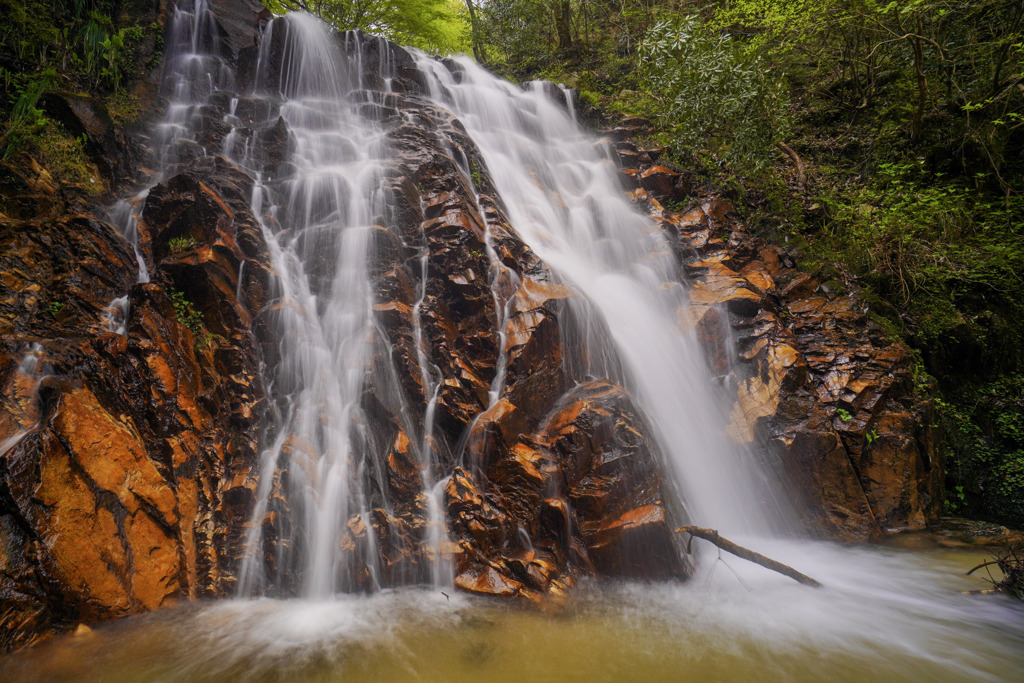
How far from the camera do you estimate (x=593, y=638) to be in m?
3.58

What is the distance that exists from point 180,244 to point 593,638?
6.45m

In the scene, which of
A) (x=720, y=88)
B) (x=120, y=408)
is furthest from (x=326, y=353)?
(x=720, y=88)

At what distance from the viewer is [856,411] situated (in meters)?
5.96

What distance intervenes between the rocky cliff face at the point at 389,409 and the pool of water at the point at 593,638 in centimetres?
34

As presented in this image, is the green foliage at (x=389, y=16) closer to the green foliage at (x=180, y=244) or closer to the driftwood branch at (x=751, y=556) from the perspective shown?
the green foliage at (x=180, y=244)

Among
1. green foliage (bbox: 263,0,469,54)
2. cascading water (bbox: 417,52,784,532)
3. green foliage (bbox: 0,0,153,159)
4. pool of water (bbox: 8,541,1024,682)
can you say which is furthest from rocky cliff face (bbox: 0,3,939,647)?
green foliage (bbox: 263,0,469,54)

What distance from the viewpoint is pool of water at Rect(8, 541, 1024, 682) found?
3.15 meters

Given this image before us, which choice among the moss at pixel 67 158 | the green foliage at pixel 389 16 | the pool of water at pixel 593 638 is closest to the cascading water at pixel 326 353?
the pool of water at pixel 593 638

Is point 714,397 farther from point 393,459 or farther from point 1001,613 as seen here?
point 393,459

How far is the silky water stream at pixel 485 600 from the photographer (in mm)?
3266

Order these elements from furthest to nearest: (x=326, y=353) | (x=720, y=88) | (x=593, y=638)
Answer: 1. (x=720, y=88)
2. (x=326, y=353)
3. (x=593, y=638)

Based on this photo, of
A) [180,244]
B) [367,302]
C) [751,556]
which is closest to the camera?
[751,556]

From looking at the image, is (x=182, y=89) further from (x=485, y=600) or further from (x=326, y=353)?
(x=485, y=600)

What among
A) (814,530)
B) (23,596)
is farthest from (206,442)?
(814,530)
